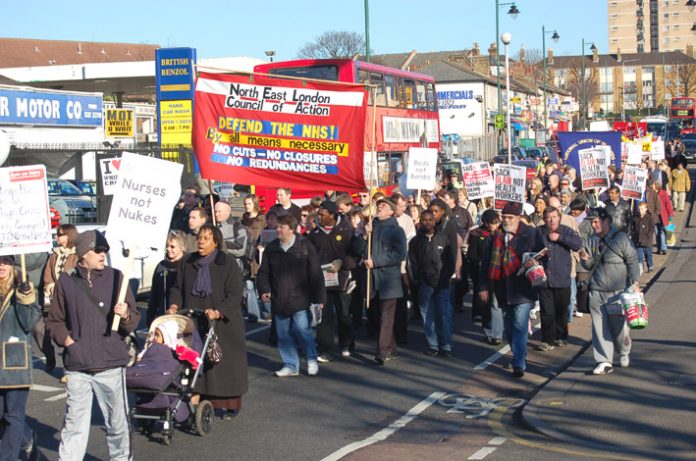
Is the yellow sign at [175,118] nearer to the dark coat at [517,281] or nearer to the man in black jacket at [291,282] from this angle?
the dark coat at [517,281]

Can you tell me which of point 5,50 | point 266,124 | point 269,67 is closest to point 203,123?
point 266,124

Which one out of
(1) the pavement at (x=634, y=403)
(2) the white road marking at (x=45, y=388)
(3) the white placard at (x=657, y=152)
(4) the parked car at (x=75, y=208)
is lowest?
(1) the pavement at (x=634, y=403)

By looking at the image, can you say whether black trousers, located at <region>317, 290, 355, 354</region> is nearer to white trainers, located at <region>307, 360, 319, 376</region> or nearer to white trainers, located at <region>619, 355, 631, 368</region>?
white trainers, located at <region>307, 360, 319, 376</region>

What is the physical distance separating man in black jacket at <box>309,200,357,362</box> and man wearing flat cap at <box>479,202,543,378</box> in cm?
165

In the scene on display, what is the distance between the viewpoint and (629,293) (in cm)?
1054

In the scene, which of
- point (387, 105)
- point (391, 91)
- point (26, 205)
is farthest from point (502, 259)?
point (391, 91)

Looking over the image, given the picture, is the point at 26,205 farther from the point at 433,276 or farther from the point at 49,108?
the point at 49,108

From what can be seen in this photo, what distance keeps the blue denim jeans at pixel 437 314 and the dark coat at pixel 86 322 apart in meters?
5.56

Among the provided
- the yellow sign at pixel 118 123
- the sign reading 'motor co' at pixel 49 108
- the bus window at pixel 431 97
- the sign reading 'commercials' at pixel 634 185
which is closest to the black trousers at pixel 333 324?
the sign reading 'commercials' at pixel 634 185

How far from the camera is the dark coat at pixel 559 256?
11820 mm

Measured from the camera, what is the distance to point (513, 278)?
434 inches

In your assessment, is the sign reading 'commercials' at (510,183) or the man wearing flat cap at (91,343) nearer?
the man wearing flat cap at (91,343)

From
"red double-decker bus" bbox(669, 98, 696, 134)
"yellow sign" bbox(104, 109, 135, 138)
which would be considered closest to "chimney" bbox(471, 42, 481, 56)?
"red double-decker bus" bbox(669, 98, 696, 134)

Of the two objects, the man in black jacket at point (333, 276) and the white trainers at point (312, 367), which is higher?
the man in black jacket at point (333, 276)
